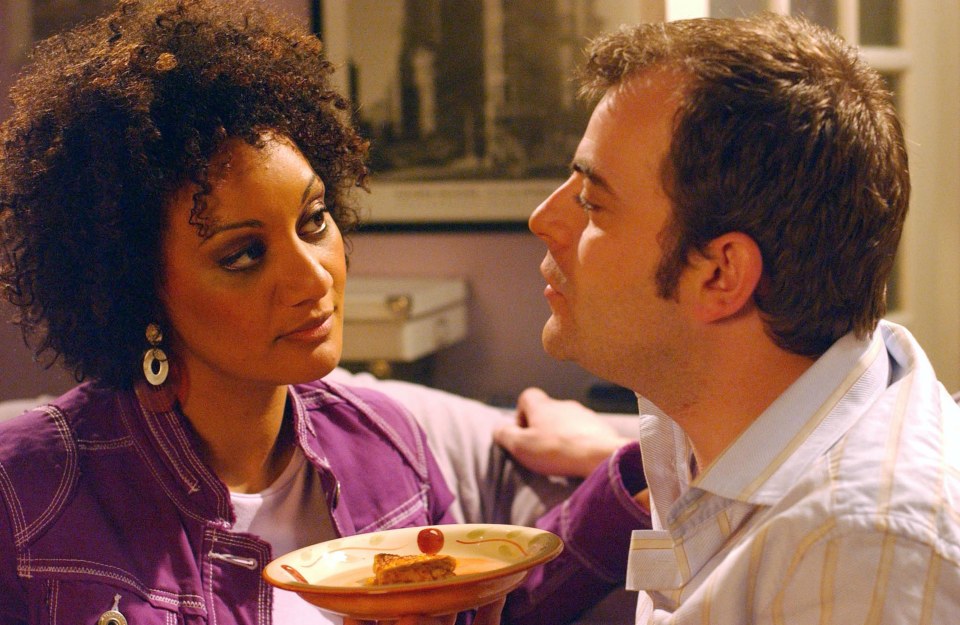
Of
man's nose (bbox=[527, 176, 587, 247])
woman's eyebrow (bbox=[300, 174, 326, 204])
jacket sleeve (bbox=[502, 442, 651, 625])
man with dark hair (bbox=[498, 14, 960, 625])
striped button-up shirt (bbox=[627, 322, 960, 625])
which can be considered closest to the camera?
striped button-up shirt (bbox=[627, 322, 960, 625])

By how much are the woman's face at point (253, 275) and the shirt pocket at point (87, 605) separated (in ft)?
1.01

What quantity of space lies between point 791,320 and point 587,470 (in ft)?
2.67

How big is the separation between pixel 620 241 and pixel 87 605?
0.78 metres

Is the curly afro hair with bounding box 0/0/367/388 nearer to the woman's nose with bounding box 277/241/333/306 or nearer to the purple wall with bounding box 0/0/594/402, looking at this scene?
the woman's nose with bounding box 277/241/333/306

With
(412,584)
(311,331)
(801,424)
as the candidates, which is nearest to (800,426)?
(801,424)

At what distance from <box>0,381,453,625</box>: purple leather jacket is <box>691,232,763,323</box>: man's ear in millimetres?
638

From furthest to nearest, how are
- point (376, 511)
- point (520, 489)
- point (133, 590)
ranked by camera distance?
point (520, 489) < point (376, 511) < point (133, 590)

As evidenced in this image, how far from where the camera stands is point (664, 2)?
1.84 meters

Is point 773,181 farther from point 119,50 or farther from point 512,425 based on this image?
point 512,425

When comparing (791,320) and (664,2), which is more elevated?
(664,2)

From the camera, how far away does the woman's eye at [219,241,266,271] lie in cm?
138

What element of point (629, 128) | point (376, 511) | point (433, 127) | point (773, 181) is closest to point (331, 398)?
point (376, 511)

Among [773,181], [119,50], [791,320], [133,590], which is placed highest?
[119,50]

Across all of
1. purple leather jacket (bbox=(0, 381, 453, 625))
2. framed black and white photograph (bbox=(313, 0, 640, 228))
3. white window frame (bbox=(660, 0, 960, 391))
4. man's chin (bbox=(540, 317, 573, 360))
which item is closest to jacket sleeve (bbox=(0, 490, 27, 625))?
purple leather jacket (bbox=(0, 381, 453, 625))
